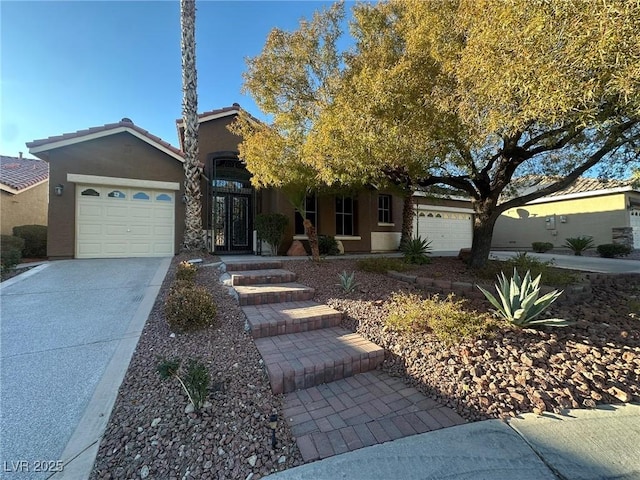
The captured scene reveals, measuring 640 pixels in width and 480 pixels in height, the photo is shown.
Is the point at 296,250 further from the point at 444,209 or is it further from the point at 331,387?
the point at 444,209

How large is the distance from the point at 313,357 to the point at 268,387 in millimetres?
646

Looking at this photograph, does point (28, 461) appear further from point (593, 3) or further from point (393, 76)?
point (593, 3)

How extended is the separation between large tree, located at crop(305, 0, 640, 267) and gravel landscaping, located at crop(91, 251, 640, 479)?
281cm

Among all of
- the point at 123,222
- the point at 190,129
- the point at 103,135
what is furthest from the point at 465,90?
the point at 103,135

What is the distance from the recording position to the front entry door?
1138 cm

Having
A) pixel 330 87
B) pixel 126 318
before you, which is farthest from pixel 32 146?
pixel 330 87

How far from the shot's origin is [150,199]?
397 inches

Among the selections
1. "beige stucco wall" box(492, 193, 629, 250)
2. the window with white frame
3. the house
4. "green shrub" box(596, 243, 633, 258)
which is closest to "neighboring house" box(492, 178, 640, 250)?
"beige stucco wall" box(492, 193, 629, 250)

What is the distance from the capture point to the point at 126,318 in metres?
4.54

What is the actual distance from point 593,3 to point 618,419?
12.9 feet

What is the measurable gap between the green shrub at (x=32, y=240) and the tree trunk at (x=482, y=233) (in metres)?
15.5

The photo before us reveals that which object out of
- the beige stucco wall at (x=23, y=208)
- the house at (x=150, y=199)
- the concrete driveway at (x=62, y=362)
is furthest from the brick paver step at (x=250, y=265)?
the beige stucco wall at (x=23, y=208)

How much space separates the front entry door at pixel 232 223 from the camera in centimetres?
1138

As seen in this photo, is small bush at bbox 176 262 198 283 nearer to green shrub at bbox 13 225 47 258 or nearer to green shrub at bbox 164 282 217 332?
green shrub at bbox 164 282 217 332
